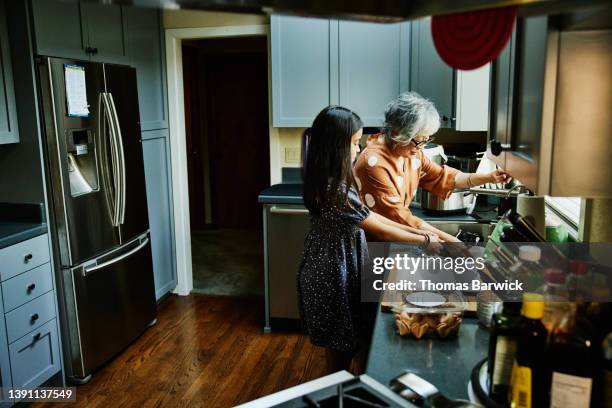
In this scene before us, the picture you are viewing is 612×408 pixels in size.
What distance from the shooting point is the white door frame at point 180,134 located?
3.69 metres

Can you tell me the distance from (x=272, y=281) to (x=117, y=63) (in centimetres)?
163

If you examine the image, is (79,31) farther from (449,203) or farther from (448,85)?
(449,203)

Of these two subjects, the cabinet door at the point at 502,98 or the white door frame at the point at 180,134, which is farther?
the white door frame at the point at 180,134

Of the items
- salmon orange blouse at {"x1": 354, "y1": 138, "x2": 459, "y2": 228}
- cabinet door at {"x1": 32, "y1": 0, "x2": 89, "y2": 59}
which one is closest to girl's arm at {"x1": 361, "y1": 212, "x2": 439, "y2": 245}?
salmon orange blouse at {"x1": 354, "y1": 138, "x2": 459, "y2": 228}

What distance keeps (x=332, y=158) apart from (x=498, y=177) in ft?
2.45

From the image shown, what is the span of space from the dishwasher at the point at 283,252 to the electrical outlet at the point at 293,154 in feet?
2.05

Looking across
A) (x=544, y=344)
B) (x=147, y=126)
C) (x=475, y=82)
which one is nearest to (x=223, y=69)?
(x=147, y=126)

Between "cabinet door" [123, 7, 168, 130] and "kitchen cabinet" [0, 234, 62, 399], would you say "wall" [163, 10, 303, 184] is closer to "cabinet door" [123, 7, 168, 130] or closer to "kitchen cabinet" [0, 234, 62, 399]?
"cabinet door" [123, 7, 168, 130]

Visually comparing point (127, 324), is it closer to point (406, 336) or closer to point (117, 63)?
point (117, 63)

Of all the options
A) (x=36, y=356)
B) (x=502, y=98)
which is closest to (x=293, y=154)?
(x=36, y=356)

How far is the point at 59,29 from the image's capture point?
8.70ft

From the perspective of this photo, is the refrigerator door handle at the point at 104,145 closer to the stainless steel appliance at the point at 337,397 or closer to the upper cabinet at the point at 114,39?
the upper cabinet at the point at 114,39

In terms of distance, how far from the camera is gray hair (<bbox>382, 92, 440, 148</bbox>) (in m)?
2.30

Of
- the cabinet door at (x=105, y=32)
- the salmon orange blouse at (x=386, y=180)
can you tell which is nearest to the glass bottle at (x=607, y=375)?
the salmon orange blouse at (x=386, y=180)
